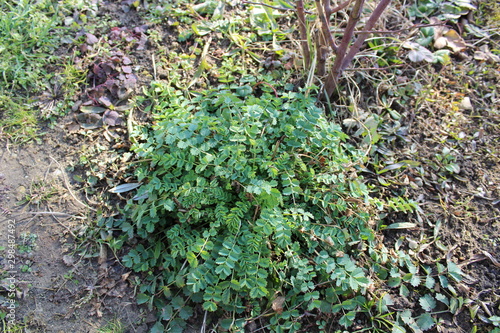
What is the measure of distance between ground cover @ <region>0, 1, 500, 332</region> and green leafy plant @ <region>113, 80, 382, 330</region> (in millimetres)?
13

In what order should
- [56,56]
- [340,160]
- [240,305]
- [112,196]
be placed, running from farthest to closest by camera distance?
[56,56]
[112,196]
[340,160]
[240,305]

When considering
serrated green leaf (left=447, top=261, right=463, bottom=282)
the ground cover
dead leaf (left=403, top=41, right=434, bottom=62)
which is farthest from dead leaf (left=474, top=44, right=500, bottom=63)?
serrated green leaf (left=447, top=261, right=463, bottom=282)

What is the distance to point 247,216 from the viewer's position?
→ 2295 millimetres

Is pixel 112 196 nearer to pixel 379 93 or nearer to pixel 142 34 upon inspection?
pixel 142 34

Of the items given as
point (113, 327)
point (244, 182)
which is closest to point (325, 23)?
point (244, 182)

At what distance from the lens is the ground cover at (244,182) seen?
221 centimetres

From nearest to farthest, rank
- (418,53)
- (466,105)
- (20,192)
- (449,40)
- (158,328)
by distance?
1. (158,328)
2. (20,192)
3. (466,105)
4. (418,53)
5. (449,40)

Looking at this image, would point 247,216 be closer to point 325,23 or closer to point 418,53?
point 325,23

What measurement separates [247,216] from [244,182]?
214mm

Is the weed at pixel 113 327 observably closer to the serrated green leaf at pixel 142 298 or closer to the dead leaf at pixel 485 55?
the serrated green leaf at pixel 142 298

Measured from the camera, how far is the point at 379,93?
312cm

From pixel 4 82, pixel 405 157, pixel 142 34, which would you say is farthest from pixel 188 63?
pixel 405 157

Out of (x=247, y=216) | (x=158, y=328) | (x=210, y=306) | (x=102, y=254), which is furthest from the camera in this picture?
(x=102, y=254)

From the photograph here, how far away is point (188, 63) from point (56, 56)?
1.05m
